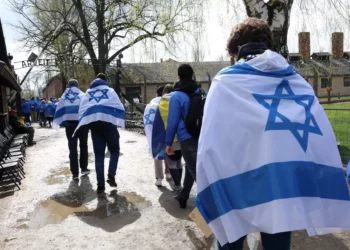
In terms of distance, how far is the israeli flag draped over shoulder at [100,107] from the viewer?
636 cm

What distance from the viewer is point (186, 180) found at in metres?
5.20

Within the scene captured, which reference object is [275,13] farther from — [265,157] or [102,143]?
[265,157]

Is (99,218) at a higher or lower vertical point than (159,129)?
lower

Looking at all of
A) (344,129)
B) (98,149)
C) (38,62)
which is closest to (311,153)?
(98,149)

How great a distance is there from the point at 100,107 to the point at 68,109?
128cm

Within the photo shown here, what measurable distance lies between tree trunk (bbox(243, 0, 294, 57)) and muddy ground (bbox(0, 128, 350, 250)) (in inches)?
109

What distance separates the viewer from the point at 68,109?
744 cm

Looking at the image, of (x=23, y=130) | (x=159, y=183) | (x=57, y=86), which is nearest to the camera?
(x=159, y=183)

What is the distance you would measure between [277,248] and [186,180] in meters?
3.09

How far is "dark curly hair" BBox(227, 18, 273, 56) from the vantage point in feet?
7.60

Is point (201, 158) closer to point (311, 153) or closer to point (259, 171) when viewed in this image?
point (259, 171)

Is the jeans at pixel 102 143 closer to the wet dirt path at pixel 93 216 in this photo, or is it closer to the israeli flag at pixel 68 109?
the wet dirt path at pixel 93 216

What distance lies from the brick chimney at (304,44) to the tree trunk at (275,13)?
286cm

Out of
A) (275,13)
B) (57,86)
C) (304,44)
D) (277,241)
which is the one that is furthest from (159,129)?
(57,86)
